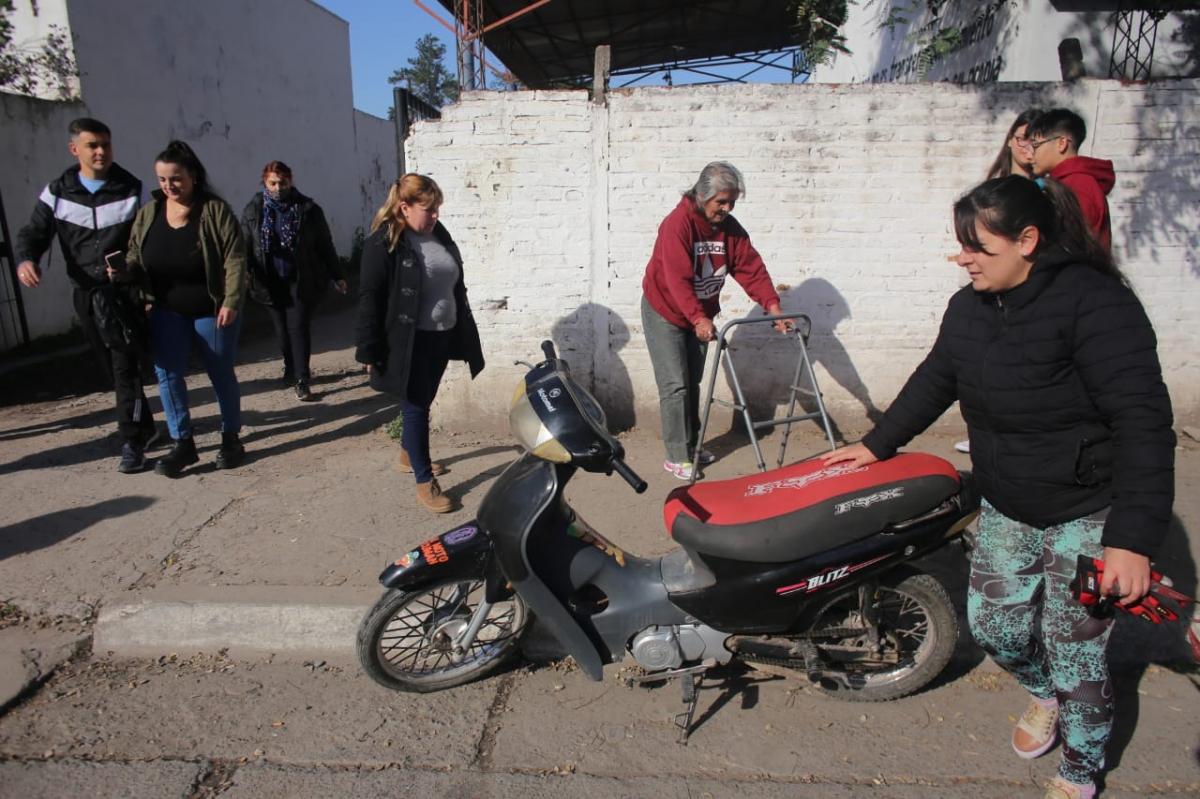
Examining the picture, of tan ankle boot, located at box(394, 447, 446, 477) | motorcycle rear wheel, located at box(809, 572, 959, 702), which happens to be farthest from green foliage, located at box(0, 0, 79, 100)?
motorcycle rear wheel, located at box(809, 572, 959, 702)

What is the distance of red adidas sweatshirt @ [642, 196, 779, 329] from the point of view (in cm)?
442

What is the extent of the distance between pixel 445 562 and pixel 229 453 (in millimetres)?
2950

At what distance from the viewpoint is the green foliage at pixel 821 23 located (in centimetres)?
719

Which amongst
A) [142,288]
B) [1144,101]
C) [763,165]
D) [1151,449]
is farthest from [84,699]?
[1144,101]

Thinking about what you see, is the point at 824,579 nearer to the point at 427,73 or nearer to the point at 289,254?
the point at 289,254

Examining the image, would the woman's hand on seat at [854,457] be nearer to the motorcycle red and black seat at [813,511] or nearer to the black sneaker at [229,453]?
the motorcycle red and black seat at [813,511]

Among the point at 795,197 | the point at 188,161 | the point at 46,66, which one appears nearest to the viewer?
the point at 188,161

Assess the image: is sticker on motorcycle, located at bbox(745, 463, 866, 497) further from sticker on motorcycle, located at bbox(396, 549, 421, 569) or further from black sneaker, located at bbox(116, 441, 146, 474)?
black sneaker, located at bbox(116, 441, 146, 474)

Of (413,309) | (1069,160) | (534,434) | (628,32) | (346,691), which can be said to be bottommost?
(346,691)

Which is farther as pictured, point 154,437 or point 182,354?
point 154,437

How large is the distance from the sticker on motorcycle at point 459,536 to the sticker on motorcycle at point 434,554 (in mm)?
33

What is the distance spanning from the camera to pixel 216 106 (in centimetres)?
1239

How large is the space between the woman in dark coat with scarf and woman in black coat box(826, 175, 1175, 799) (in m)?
5.44

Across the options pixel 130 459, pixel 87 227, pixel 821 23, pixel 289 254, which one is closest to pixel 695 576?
pixel 130 459
